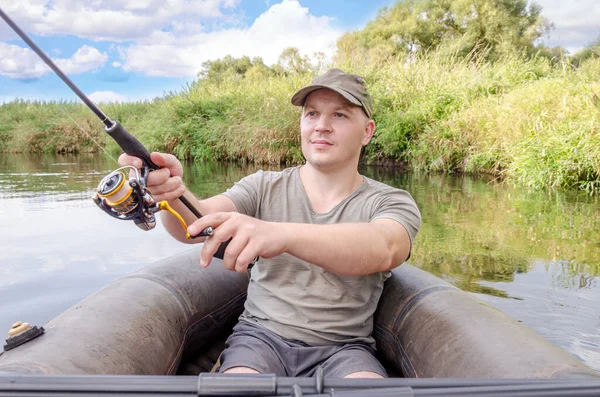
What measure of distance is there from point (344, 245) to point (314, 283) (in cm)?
36

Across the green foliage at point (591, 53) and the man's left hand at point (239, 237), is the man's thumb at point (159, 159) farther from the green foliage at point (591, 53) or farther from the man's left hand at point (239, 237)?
the green foliage at point (591, 53)

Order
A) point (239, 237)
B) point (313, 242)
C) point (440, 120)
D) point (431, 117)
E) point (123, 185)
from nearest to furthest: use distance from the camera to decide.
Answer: point (123, 185) < point (239, 237) < point (313, 242) < point (440, 120) < point (431, 117)

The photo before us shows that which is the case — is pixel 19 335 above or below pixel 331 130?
below

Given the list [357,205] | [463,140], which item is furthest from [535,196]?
[357,205]

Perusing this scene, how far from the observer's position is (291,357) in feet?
6.77

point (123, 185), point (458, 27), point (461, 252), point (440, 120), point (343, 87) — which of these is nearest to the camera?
point (123, 185)

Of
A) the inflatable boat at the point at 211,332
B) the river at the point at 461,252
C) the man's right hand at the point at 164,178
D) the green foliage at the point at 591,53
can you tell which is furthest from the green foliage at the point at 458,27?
the man's right hand at the point at 164,178

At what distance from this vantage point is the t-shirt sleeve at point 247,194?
2.33 m

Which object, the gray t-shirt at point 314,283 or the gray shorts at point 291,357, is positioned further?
the gray t-shirt at point 314,283

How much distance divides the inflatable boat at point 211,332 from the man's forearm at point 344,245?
0.43 meters

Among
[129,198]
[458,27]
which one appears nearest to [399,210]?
[129,198]

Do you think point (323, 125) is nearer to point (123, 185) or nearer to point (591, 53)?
point (123, 185)

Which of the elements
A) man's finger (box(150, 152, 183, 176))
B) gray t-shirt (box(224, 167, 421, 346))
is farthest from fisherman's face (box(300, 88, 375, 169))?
man's finger (box(150, 152, 183, 176))

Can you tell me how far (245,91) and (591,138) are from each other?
10.1 metres
